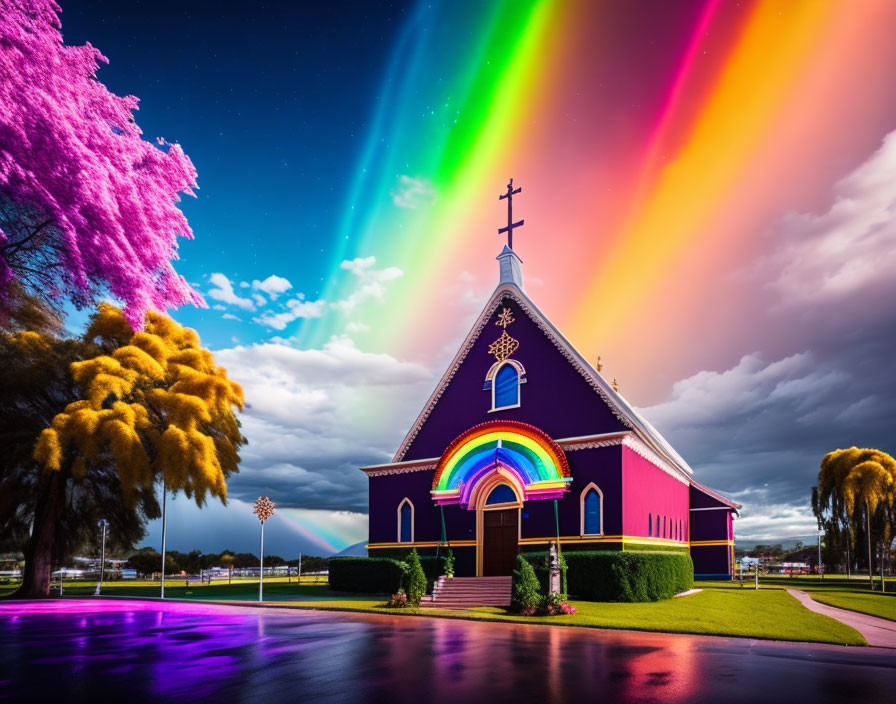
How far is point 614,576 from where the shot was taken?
21719 millimetres

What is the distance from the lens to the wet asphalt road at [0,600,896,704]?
8.70 metres

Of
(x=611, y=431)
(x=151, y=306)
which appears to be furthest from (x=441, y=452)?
(x=151, y=306)

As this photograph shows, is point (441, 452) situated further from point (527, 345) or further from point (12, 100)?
point (12, 100)

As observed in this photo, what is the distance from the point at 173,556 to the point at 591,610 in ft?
195

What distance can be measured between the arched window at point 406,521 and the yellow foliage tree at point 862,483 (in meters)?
28.8

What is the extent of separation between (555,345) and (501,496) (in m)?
6.62

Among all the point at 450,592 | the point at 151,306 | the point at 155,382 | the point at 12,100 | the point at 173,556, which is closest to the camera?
the point at 12,100

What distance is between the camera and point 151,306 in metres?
17.2

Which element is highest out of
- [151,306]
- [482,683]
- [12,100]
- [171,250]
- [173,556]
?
[12,100]

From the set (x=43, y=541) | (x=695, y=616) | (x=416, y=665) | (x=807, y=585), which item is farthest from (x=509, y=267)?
(x=807, y=585)

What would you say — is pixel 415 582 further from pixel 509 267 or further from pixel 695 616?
pixel 509 267

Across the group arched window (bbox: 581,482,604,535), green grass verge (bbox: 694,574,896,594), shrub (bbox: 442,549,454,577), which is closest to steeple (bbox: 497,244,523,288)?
arched window (bbox: 581,482,604,535)

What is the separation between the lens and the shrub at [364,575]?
91.0 ft

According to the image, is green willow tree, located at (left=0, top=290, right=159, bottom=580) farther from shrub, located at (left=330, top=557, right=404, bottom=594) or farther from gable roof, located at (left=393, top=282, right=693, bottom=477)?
gable roof, located at (left=393, top=282, right=693, bottom=477)
